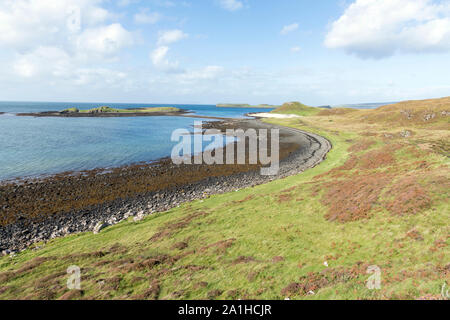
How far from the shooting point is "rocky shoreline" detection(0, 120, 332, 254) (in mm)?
22719

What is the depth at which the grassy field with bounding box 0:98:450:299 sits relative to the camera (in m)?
11.0

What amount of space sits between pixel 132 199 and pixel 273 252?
23.6 m

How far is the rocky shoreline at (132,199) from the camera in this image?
22.7 meters

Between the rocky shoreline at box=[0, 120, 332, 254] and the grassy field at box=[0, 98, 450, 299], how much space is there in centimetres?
354

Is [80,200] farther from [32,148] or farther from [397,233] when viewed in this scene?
[32,148]

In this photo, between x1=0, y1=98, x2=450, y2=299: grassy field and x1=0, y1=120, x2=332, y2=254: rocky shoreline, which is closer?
x1=0, y1=98, x2=450, y2=299: grassy field

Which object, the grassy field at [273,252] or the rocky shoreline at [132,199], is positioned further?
the rocky shoreline at [132,199]

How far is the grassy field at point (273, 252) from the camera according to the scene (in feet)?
36.2

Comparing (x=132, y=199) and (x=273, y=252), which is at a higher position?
(x=273, y=252)

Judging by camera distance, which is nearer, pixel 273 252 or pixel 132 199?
pixel 273 252

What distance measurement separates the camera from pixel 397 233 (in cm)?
1388

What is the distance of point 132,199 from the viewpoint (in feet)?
104

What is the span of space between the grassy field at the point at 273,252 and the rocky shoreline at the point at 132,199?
3543 mm
